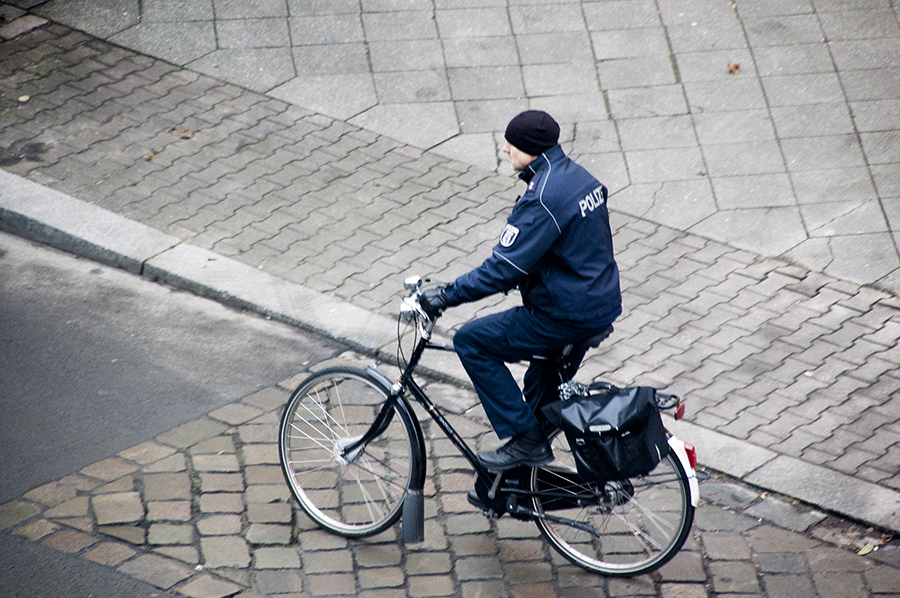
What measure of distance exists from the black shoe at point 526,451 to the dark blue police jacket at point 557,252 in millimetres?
578

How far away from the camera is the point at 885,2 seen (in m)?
9.47

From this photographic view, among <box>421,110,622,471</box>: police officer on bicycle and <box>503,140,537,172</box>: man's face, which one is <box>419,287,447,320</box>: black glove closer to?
<box>421,110,622,471</box>: police officer on bicycle

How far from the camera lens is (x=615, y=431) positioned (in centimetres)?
379

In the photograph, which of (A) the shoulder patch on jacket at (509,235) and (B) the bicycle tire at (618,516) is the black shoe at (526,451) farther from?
(A) the shoulder patch on jacket at (509,235)

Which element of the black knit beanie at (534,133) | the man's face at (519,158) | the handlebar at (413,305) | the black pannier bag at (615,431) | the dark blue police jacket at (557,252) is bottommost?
the black pannier bag at (615,431)

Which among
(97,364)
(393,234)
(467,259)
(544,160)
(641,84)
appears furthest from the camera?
(641,84)

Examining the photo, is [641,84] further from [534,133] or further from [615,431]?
[615,431]

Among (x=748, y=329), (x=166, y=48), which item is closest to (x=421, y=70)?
(x=166, y=48)

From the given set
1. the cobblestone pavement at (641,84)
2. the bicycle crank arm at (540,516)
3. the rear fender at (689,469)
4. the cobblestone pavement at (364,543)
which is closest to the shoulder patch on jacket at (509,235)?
the rear fender at (689,469)

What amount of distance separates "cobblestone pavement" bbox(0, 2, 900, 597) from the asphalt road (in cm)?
17

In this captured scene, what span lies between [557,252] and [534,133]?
19.5 inches

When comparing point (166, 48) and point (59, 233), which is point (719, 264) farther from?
point (166, 48)

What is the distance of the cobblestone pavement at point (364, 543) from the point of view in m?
4.27

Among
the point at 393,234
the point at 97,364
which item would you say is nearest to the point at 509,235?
the point at 97,364
